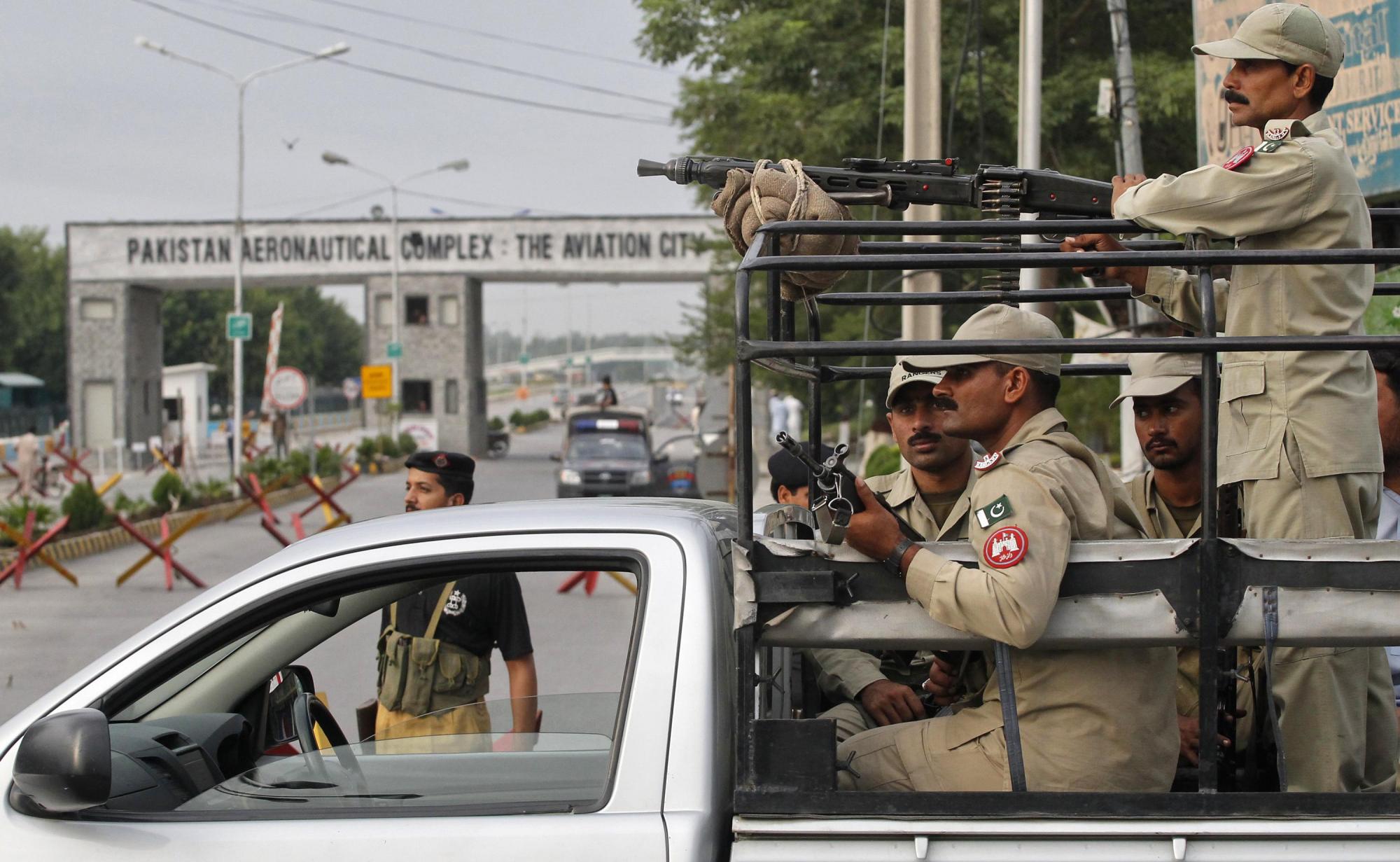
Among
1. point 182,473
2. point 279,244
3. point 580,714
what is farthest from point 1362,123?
point 279,244

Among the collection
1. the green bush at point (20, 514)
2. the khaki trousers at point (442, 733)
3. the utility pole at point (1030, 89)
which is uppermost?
the utility pole at point (1030, 89)

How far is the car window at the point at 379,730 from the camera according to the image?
8.16 ft

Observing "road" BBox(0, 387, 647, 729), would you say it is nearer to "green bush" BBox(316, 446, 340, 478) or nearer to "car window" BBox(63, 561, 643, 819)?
"car window" BBox(63, 561, 643, 819)

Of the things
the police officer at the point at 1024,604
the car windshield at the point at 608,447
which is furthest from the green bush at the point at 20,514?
the police officer at the point at 1024,604

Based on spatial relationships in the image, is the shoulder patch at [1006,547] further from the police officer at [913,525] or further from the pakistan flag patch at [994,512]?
the police officer at [913,525]

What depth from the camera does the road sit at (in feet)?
20.6

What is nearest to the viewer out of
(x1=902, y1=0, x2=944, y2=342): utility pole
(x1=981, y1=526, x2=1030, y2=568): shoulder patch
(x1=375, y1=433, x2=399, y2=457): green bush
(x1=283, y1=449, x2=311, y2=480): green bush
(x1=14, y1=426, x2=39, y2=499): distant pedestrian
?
(x1=981, y1=526, x2=1030, y2=568): shoulder patch

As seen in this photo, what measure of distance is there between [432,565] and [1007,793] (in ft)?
3.53

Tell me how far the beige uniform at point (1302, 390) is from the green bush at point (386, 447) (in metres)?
33.6

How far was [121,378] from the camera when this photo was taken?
1702 inches

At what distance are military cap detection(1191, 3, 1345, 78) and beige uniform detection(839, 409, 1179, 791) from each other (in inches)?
37.3

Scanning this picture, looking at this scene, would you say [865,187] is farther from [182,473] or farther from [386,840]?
[182,473]

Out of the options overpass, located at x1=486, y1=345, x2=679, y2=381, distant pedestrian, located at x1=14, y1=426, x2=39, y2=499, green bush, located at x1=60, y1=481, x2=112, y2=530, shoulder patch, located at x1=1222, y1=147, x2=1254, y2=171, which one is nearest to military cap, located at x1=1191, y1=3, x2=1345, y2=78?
shoulder patch, located at x1=1222, y1=147, x2=1254, y2=171

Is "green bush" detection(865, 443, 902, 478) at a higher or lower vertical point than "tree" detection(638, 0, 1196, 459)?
lower
